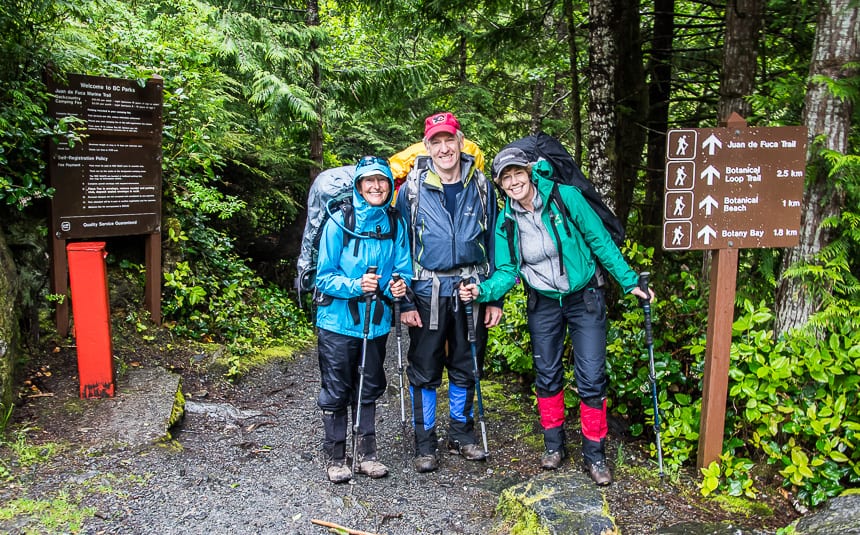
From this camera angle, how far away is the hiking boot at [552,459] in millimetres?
4828

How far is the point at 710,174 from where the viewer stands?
4.39 metres

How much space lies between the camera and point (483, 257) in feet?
15.6

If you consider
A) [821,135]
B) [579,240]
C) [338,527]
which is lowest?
[338,527]

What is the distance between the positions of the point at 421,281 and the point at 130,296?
4754 millimetres

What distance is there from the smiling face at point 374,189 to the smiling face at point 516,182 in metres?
0.90

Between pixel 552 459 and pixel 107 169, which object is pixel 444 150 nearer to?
pixel 552 459

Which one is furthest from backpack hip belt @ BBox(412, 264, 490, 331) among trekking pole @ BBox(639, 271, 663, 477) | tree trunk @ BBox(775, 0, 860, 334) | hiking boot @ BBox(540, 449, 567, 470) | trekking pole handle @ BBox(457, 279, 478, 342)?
tree trunk @ BBox(775, 0, 860, 334)

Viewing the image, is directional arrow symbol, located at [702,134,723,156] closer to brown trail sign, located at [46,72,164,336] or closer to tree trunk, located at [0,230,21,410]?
tree trunk, located at [0,230,21,410]

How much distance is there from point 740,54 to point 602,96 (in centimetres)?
140

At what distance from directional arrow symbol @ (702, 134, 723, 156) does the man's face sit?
1.84m

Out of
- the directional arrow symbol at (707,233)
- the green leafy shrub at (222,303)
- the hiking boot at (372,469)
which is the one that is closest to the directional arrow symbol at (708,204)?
the directional arrow symbol at (707,233)

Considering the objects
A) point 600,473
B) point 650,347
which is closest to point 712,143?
point 650,347

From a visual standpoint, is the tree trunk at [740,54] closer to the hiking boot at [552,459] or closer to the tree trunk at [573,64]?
the tree trunk at [573,64]

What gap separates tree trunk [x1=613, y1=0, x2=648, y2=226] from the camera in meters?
8.11
